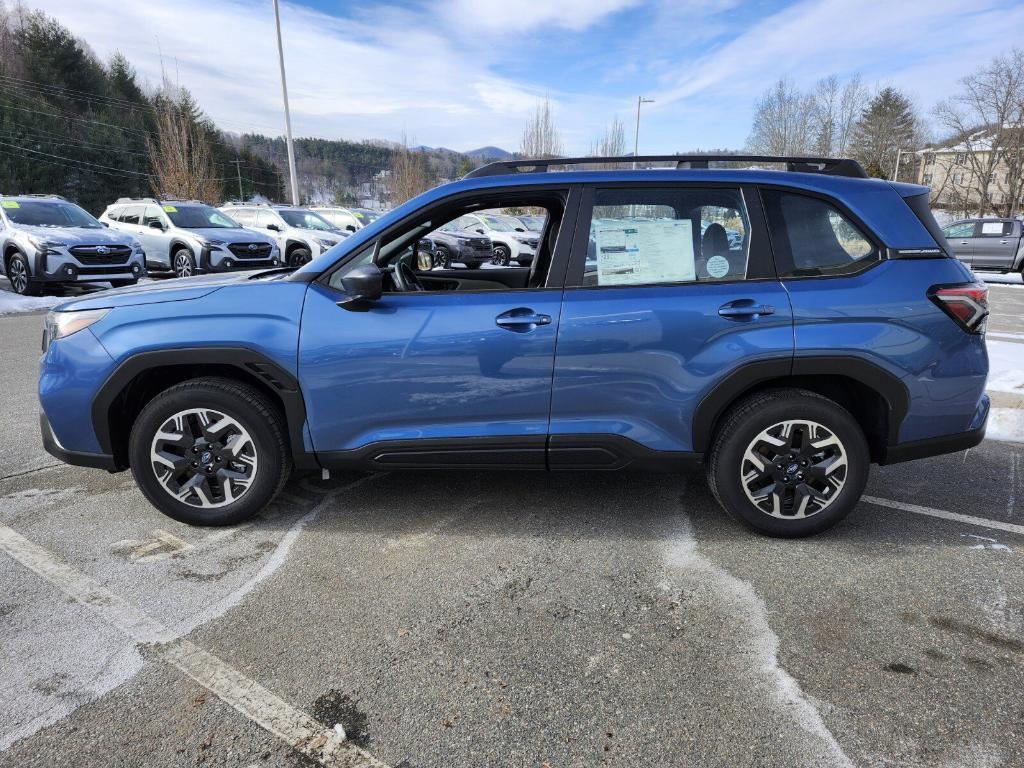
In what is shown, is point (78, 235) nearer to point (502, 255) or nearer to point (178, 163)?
point (502, 255)

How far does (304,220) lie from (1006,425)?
16.0m

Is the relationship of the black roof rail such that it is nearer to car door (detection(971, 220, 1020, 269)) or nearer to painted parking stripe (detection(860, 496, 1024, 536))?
painted parking stripe (detection(860, 496, 1024, 536))

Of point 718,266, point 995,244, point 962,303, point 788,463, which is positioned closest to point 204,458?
point 718,266

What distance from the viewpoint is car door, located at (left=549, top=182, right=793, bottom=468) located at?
3.04 metres

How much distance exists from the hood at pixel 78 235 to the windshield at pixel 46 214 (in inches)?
11.7

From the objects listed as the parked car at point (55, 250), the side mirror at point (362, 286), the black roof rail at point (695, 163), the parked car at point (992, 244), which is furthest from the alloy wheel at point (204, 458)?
the parked car at point (992, 244)

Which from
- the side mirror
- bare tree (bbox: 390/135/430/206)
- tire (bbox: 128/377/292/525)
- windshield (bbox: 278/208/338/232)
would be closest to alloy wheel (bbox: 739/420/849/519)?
the side mirror

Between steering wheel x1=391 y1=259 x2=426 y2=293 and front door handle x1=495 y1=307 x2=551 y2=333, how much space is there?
85cm

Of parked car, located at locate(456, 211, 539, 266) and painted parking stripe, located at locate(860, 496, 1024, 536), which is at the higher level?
parked car, located at locate(456, 211, 539, 266)

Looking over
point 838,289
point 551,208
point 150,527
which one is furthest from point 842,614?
point 150,527

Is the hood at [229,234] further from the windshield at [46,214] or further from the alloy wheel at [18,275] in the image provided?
the alloy wheel at [18,275]

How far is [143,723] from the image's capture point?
206cm

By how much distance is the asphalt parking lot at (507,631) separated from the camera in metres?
2.02

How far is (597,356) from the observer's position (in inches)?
120
